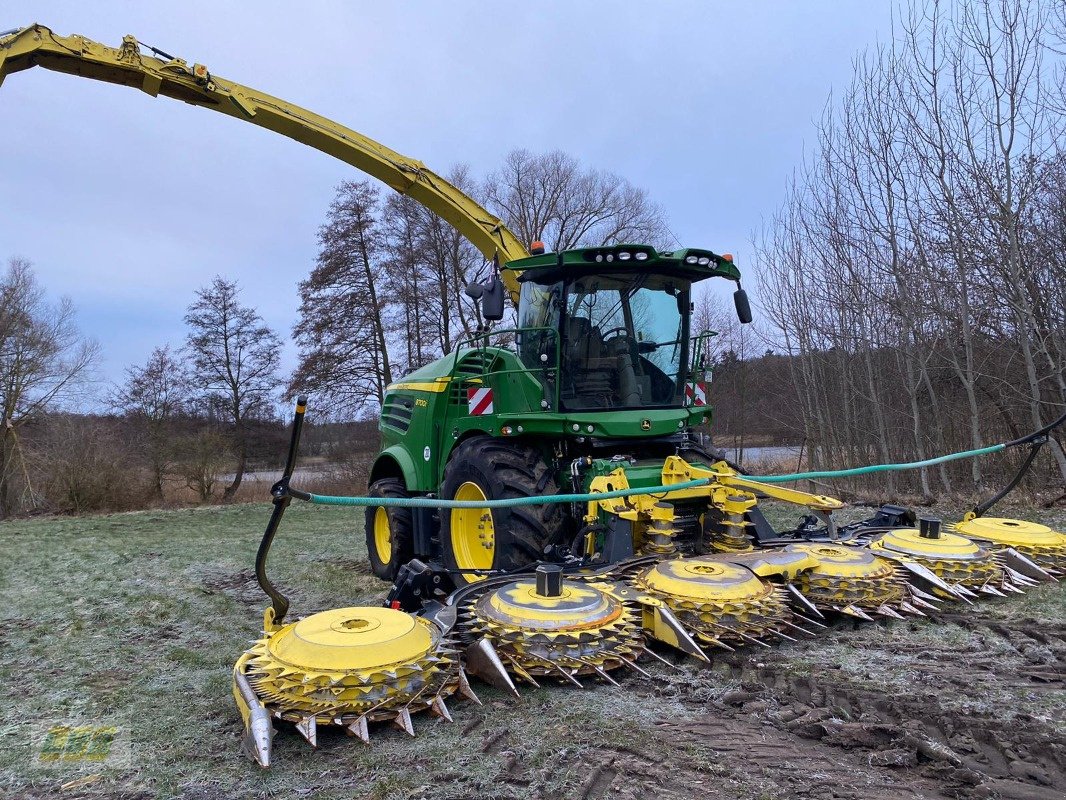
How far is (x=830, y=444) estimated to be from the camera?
13945 millimetres

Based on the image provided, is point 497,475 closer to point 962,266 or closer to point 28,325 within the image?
point 962,266

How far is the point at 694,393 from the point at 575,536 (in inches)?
Answer: 71.0

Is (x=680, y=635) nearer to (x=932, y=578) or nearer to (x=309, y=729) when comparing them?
(x=309, y=729)

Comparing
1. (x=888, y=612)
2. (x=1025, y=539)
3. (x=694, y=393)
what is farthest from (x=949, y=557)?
(x=694, y=393)

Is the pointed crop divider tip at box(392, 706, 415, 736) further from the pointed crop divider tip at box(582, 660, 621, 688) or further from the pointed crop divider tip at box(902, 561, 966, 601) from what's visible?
the pointed crop divider tip at box(902, 561, 966, 601)

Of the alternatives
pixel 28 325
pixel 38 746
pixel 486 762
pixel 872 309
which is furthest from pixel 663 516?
pixel 28 325

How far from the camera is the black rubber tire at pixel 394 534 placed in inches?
249

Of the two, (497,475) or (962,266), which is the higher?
(962,266)

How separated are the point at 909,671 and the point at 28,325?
2143cm

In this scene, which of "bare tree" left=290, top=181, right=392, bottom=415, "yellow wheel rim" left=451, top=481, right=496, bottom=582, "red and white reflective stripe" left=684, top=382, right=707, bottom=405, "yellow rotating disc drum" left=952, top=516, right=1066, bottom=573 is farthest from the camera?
"bare tree" left=290, top=181, right=392, bottom=415

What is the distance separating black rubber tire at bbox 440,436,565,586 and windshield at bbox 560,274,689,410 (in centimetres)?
54

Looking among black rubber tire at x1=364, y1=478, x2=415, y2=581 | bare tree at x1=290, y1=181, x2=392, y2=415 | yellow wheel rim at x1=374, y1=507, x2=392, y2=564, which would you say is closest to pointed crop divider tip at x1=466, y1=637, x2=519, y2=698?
black rubber tire at x1=364, y1=478, x2=415, y2=581

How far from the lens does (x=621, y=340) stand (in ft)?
16.3

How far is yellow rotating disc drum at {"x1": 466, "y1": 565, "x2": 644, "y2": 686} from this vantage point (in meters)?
2.95
